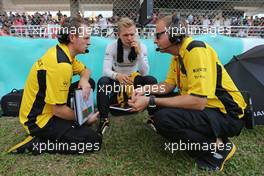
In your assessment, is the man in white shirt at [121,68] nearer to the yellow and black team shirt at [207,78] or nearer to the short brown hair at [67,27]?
the short brown hair at [67,27]

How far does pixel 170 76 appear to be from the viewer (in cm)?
292

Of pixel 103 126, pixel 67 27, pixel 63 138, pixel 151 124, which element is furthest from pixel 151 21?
pixel 63 138

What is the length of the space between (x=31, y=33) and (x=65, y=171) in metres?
4.78

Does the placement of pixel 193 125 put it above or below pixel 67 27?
below

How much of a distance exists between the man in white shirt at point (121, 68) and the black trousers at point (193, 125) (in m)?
1.09

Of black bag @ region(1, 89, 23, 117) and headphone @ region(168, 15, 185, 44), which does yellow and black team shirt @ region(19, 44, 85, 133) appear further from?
black bag @ region(1, 89, 23, 117)

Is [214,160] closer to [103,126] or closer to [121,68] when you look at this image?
[103,126]

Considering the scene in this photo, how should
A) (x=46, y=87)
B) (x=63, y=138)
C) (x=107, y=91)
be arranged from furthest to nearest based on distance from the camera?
1. (x=107, y=91)
2. (x=63, y=138)
3. (x=46, y=87)

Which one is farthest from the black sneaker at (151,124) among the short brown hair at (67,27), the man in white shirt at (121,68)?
the short brown hair at (67,27)

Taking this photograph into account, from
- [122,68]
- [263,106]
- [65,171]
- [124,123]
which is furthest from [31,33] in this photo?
[263,106]

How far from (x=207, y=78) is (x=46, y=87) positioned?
1.32 meters

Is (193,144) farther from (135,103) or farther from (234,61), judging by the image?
(234,61)

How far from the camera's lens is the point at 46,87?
2.34 m

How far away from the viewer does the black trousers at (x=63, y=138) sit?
258 cm
